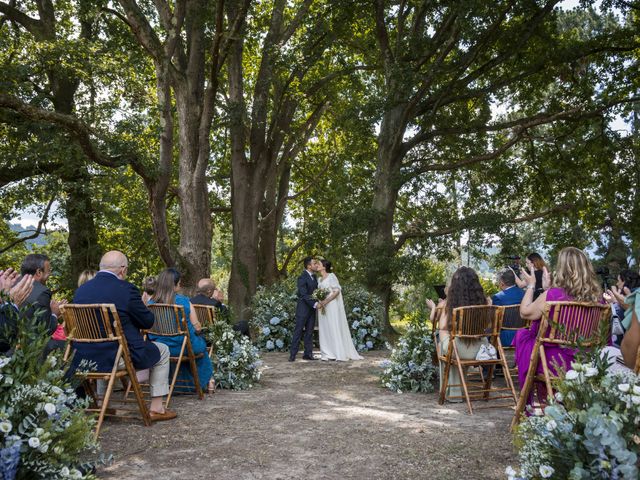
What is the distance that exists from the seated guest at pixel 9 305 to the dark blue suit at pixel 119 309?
1426mm

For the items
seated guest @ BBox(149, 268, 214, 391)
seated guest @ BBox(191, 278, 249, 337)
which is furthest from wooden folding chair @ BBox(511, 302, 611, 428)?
seated guest @ BBox(191, 278, 249, 337)

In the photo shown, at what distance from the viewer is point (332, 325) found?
41.8 ft

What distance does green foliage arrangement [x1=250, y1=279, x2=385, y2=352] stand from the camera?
14391 mm

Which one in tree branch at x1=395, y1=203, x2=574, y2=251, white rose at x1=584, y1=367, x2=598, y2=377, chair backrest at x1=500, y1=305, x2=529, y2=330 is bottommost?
white rose at x1=584, y1=367, x2=598, y2=377

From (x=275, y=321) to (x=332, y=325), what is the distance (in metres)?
1.91

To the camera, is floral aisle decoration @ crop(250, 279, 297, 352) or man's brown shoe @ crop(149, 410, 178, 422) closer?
man's brown shoe @ crop(149, 410, 178, 422)

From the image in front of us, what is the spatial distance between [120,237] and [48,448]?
23.5 metres

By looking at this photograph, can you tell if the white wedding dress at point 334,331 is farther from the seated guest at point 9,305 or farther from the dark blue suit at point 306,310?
the seated guest at point 9,305

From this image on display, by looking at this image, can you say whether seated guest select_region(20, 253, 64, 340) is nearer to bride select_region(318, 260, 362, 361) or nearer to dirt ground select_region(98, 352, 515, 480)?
dirt ground select_region(98, 352, 515, 480)

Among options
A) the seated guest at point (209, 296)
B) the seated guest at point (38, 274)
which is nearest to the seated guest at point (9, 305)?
the seated guest at point (38, 274)

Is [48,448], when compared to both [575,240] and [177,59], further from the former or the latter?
[575,240]

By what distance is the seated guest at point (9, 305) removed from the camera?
3918mm

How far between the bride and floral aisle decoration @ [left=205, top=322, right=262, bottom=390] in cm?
365

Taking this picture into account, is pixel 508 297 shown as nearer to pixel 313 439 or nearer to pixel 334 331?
pixel 334 331
